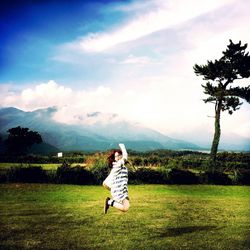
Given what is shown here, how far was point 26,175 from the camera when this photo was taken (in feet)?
67.8

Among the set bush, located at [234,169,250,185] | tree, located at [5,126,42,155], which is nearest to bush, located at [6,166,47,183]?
tree, located at [5,126,42,155]

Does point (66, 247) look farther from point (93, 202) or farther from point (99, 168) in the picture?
point (99, 168)

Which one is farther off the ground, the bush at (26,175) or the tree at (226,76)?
the tree at (226,76)

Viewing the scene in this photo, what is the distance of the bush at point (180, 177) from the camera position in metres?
22.0

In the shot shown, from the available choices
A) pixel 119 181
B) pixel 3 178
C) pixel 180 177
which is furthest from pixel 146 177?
pixel 119 181

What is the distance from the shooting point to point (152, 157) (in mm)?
29672

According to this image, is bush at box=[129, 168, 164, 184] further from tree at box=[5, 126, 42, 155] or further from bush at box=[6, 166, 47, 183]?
tree at box=[5, 126, 42, 155]

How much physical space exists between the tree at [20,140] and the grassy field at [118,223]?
1335cm

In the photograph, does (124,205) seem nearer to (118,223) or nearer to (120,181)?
(120,181)

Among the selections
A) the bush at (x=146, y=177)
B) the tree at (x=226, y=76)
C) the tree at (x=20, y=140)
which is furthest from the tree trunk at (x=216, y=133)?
the tree at (x=20, y=140)

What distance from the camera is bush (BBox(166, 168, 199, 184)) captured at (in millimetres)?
22047

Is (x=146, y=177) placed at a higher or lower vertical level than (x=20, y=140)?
lower

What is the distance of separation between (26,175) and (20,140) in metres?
9.95

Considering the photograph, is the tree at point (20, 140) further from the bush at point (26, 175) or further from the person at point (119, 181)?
the person at point (119, 181)
